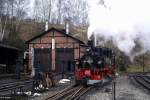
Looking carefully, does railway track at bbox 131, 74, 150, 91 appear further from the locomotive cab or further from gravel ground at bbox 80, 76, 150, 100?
the locomotive cab

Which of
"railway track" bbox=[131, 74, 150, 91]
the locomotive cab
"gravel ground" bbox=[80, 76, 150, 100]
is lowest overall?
"gravel ground" bbox=[80, 76, 150, 100]

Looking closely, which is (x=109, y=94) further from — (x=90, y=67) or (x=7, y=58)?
(x=7, y=58)

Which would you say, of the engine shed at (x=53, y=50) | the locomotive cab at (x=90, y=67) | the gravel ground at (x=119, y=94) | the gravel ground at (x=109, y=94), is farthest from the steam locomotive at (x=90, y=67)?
the engine shed at (x=53, y=50)

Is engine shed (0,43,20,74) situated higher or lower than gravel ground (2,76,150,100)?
higher

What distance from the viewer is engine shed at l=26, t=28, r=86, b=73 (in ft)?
177

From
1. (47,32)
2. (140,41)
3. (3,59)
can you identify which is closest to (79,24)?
(47,32)

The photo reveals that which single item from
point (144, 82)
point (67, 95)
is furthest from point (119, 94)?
point (144, 82)

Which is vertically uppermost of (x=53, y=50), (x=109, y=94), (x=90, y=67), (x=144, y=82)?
(x=53, y=50)

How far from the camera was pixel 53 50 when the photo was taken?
180 ft

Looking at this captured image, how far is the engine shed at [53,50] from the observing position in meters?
54.0

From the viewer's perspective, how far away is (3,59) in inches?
1809

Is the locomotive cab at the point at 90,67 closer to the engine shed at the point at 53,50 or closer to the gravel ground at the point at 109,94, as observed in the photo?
the gravel ground at the point at 109,94

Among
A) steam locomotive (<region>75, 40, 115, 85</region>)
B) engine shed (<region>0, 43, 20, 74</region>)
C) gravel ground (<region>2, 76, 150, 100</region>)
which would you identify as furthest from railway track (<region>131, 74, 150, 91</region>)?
engine shed (<region>0, 43, 20, 74</region>)

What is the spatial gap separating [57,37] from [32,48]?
4.10 meters
